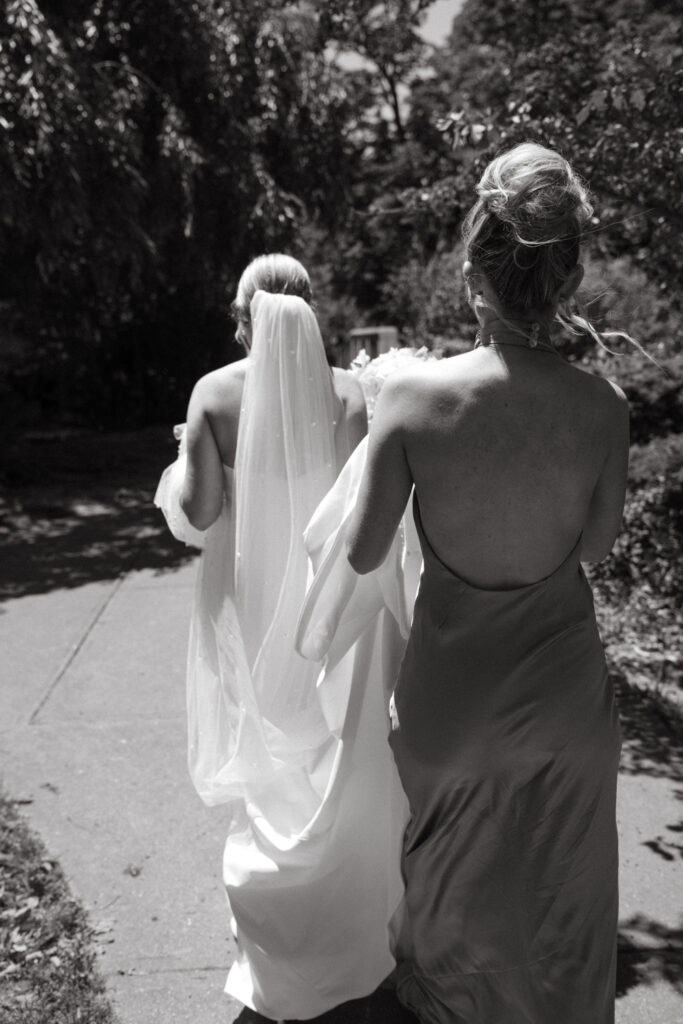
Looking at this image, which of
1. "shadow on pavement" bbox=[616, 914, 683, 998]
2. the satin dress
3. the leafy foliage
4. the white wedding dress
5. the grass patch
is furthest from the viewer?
the leafy foliage

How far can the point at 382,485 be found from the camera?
2.12 metres

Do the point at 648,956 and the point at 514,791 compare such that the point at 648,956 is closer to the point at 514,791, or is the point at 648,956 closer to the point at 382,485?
the point at 514,791

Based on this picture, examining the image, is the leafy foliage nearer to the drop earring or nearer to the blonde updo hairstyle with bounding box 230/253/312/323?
the blonde updo hairstyle with bounding box 230/253/312/323

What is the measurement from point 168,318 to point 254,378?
16147 millimetres

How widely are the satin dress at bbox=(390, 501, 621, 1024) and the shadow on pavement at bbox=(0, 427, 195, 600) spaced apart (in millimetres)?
5780

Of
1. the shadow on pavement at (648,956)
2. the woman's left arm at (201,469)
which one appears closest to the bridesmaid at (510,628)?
the shadow on pavement at (648,956)

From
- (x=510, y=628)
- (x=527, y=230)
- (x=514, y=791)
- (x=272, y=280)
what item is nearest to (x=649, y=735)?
(x=514, y=791)

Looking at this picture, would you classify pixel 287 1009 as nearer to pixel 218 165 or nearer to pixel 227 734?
pixel 227 734

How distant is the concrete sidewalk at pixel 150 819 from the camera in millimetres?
2975

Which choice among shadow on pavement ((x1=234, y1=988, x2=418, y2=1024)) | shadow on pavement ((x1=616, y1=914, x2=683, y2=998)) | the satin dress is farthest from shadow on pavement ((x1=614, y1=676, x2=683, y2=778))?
the satin dress

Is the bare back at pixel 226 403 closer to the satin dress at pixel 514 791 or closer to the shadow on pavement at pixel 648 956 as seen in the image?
the satin dress at pixel 514 791

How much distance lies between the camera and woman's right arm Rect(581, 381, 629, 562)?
2.11 metres

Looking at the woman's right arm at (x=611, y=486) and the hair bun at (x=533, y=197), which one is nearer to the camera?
the hair bun at (x=533, y=197)

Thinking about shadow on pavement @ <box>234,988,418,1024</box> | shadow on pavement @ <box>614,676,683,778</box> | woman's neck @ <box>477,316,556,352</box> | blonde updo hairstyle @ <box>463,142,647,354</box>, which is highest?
blonde updo hairstyle @ <box>463,142,647,354</box>
